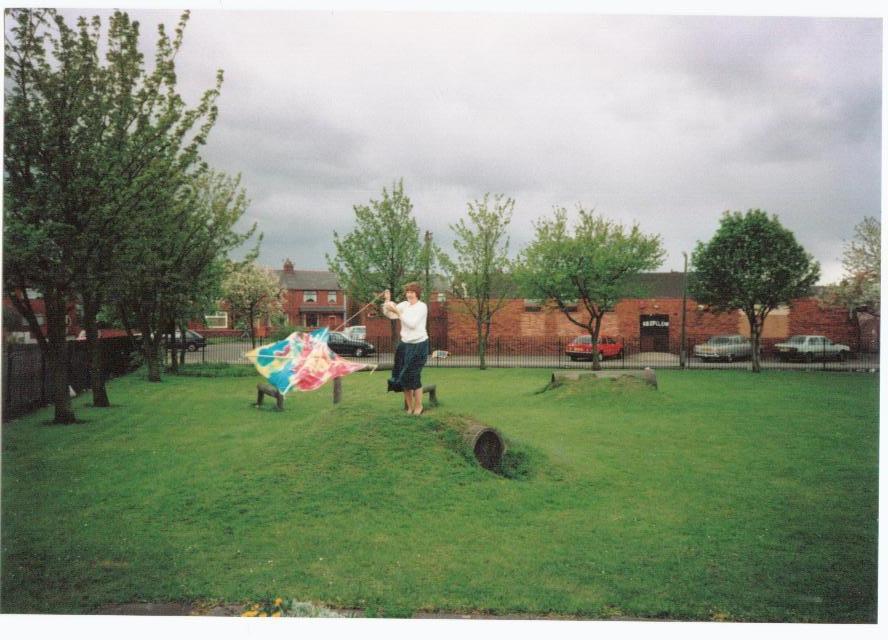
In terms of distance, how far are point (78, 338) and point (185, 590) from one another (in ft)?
13.7

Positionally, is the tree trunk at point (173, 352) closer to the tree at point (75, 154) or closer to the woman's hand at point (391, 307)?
Result: the tree at point (75, 154)

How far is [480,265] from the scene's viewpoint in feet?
30.0

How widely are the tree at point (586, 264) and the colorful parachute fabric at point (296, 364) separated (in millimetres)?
6623

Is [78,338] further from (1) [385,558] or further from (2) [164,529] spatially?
(1) [385,558]

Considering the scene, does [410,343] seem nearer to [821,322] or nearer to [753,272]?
[821,322]

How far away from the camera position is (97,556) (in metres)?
4.01

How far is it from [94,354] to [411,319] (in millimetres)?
3811

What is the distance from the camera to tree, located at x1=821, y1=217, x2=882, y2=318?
5.50 meters

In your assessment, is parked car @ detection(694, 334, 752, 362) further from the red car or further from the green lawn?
the green lawn

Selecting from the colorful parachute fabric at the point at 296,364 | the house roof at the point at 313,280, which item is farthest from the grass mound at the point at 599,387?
the colorful parachute fabric at the point at 296,364

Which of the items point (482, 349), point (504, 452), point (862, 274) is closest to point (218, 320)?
point (482, 349)

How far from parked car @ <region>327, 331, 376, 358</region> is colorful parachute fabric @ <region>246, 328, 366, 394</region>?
139cm

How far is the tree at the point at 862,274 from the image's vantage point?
550cm

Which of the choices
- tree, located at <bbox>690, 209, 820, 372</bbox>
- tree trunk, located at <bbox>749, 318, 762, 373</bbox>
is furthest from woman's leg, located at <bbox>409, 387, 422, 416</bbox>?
tree trunk, located at <bbox>749, 318, 762, 373</bbox>
